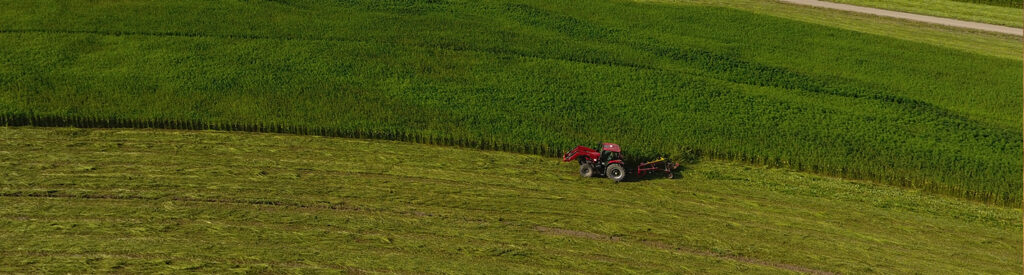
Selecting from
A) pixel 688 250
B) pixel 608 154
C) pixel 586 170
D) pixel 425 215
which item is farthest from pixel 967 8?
pixel 425 215

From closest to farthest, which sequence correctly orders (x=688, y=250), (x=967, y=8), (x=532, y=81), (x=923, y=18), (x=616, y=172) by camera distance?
(x=688, y=250) → (x=616, y=172) → (x=532, y=81) → (x=923, y=18) → (x=967, y=8)

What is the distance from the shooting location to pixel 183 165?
22.2m

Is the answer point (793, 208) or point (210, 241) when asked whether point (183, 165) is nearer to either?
point (210, 241)

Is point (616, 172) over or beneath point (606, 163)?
beneath

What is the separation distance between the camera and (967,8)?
45.7 metres

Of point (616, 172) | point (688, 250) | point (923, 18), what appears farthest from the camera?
point (923, 18)

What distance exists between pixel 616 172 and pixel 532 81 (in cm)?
896

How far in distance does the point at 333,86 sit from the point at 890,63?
84.1 feet

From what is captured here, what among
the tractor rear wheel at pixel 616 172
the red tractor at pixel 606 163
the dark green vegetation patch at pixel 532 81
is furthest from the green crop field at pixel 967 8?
the tractor rear wheel at pixel 616 172

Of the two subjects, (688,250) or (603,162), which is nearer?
(688,250)

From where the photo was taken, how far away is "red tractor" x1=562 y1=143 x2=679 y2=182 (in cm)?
2228

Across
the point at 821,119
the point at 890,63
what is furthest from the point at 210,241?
the point at 890,63

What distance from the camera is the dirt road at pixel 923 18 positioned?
4166 cm

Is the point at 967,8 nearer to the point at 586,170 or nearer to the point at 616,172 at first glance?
the point at 616,172
